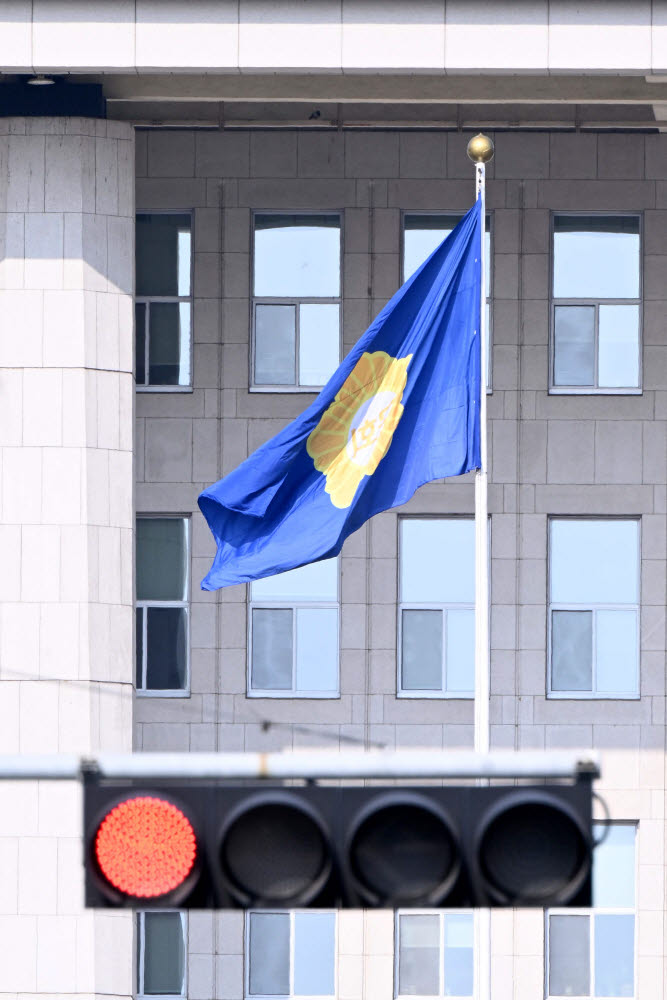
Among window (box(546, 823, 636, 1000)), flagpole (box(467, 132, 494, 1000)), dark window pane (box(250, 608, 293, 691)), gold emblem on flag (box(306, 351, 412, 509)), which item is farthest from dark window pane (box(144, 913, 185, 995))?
gold emblem on flag (box(306, 351, 412, 509))

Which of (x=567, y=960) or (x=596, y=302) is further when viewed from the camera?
(x=596, y=302)

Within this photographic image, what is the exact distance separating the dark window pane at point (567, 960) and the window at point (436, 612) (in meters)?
2.98

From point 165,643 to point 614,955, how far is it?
6.37m

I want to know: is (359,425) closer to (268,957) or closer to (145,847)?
(268,957)

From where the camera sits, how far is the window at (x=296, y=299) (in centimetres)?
2417

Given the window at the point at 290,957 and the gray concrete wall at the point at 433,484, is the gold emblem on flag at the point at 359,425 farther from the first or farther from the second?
the window at the point at 290,957

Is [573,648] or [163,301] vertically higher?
[163,301]

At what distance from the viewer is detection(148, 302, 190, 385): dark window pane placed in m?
24.1

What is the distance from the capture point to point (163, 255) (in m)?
24.2

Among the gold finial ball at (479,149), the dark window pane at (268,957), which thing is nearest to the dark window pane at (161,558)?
the dark window pane at (268,957)

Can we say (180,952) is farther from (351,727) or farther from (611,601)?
(611,601)

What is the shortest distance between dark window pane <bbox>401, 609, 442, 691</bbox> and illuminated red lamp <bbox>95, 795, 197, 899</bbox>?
57.7 feet

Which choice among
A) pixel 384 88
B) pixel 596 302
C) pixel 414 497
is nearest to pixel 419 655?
pixel 414 497

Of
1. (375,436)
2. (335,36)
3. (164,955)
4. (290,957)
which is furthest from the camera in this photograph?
(164,955)
